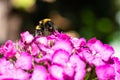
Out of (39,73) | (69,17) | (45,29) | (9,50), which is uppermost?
(69,17)

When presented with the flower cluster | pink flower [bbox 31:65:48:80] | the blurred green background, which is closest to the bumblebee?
the flower cluster

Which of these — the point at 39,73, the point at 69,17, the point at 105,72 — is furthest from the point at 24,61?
the point at 69,17

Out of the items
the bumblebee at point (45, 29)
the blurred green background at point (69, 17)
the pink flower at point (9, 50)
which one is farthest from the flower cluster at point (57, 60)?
the blurred green background at point (69, 17)

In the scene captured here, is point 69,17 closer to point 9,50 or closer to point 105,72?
point 9,50

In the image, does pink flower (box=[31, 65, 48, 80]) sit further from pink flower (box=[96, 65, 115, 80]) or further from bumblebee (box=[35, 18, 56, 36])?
bumblebee (box=[35, 18, 56, 36])

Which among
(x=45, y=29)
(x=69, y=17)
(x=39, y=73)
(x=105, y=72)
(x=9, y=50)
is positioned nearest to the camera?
(x=39, y=73)

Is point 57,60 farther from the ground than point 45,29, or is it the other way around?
point 45,29

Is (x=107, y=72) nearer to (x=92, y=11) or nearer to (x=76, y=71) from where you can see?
(x=76, y=71)
